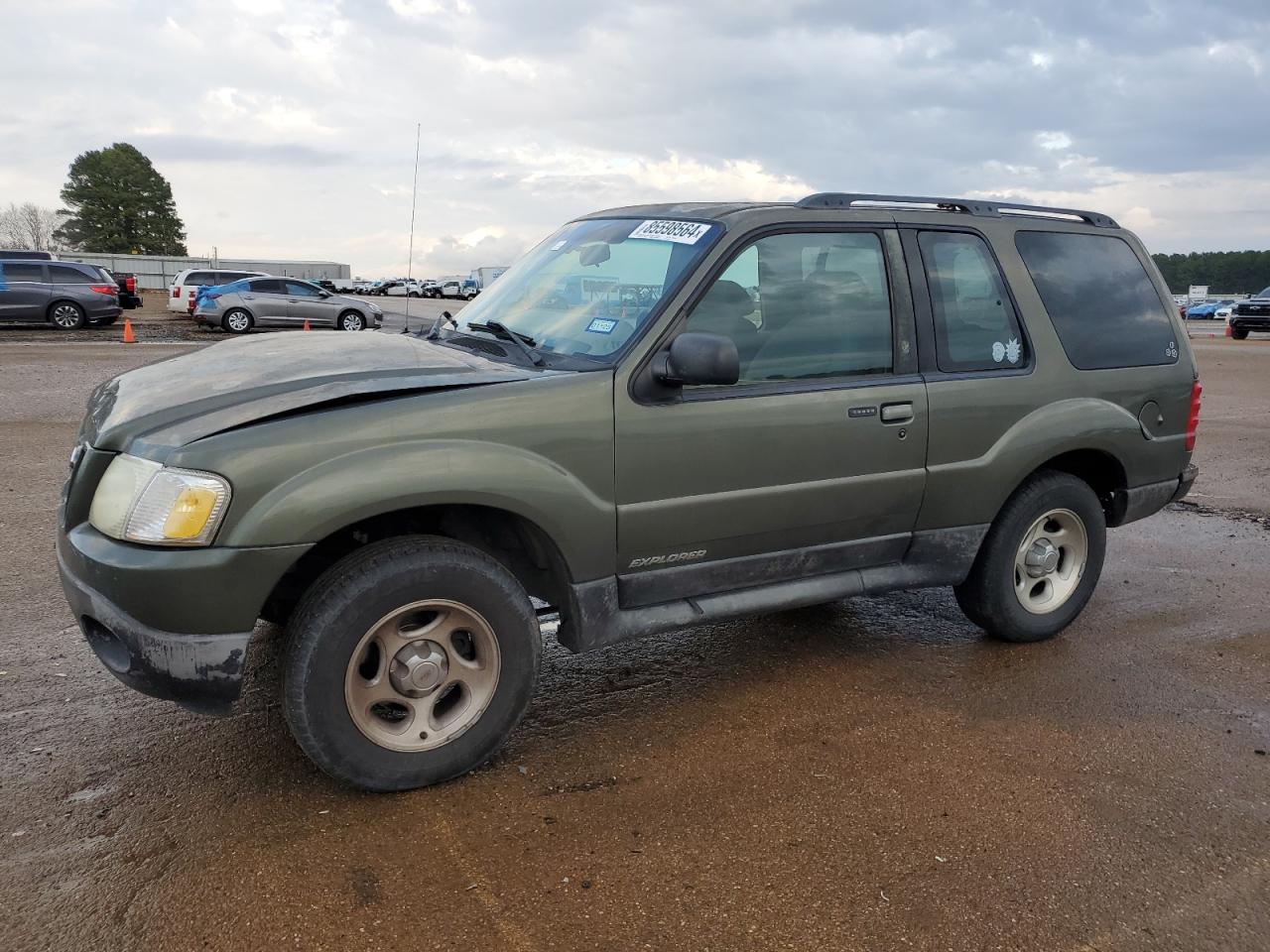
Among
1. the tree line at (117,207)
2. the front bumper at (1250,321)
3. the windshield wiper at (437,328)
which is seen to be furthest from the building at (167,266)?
the windshield wiper at (437,328)

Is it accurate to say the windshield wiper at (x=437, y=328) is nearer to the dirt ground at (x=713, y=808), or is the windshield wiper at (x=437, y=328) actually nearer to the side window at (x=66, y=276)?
the dirt ground at (x=713, y=808)

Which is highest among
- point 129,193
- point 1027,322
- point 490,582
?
point 129,193

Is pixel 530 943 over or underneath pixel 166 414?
underneath

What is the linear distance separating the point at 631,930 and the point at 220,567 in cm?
152

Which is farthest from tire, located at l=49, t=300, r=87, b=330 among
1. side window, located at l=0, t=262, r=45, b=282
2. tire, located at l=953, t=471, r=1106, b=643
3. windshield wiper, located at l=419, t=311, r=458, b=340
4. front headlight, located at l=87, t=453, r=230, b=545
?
tire, located at l=953, t=471, r=1106, b=643

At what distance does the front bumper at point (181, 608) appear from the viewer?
9.29 ft

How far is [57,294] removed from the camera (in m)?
23.4

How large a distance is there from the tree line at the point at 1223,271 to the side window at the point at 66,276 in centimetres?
9058

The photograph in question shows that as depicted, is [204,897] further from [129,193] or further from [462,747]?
[129,193]

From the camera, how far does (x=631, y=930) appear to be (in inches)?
103

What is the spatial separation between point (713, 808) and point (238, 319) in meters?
24.3

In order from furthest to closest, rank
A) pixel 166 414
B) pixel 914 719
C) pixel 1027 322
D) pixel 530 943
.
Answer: pixel 1027 322 < pixel 914 719 < pixel 166 414 < pixel 530 943

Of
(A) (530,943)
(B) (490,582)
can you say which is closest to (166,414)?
(B) (490,582)

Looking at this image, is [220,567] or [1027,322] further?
[1027,322]
